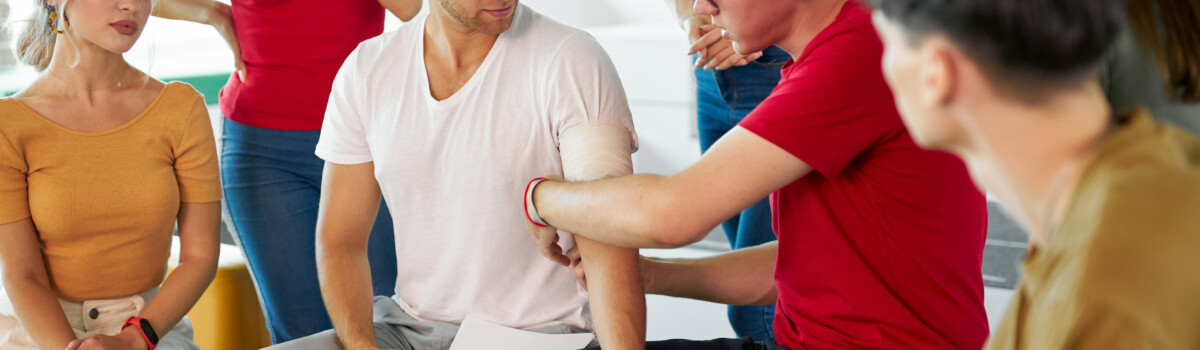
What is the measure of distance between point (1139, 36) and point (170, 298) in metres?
1.52

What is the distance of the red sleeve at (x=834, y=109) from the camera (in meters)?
1.17

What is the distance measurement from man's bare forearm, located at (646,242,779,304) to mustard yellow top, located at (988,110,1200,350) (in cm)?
92

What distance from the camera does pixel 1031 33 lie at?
0.65 m

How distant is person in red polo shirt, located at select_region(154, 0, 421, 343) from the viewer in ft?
6.88

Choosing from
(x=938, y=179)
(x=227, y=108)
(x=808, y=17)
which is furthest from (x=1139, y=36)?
(x=227, y=108)

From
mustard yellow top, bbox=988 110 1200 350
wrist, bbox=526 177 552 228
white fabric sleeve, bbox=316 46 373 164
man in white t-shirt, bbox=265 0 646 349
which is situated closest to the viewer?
mustard yellow top, bbox=988 110 1200 350

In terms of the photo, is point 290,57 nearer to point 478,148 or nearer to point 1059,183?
point 478,148

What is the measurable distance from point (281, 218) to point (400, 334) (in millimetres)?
553

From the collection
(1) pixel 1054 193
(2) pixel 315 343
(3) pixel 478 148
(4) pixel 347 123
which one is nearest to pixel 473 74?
(3) pixel 478 148

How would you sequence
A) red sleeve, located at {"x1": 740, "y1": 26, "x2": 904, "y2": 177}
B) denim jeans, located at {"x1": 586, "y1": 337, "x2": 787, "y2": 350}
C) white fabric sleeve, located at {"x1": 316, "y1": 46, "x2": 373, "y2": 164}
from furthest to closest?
white fabric sleeve, located at {"x1": 316, "y1": 46, "x2": 373, "y2": 164}, denim jeans, located at {"x1": 586, "y1": 337, "x2": 787, "y2": 350}, red sleeve, located at {"x1": 740, "y1": 26, "x2": 904, "y2": 177}

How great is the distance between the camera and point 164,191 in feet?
5.80

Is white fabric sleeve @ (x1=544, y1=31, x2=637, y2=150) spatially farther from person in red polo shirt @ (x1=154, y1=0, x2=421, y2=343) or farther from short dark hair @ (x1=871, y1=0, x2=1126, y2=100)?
short dark hair @ (x1=871, y1=0, x2=1126, y2=100)

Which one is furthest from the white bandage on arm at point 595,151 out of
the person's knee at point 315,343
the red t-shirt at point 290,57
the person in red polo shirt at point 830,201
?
the red t-shirt at point 290,57

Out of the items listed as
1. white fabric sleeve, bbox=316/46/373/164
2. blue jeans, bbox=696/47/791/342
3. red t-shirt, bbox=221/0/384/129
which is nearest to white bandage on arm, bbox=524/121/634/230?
white fabric sleeve, bbox=316/46/373/164
